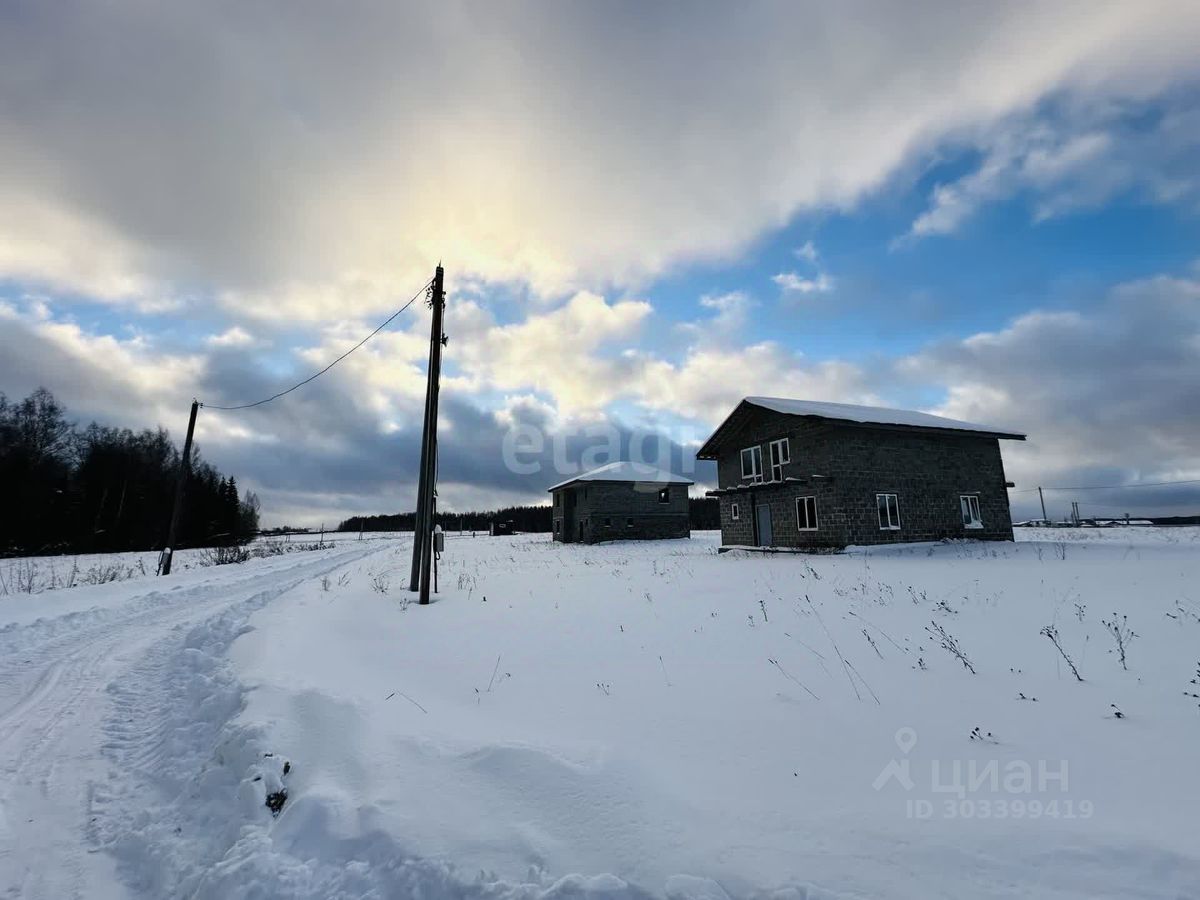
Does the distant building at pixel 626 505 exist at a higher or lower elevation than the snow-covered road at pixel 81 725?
higher

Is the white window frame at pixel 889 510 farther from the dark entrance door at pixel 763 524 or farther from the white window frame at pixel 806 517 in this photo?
the dark entrance door at pixel 763 524

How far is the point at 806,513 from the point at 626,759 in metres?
20.9

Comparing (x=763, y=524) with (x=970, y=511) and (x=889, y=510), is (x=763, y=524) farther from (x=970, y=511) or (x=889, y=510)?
(x=970, y=511)

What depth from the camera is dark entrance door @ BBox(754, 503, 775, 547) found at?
25.5 metres

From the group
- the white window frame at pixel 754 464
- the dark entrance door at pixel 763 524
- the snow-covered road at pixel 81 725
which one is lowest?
the snow-covered road at pixel 81 725

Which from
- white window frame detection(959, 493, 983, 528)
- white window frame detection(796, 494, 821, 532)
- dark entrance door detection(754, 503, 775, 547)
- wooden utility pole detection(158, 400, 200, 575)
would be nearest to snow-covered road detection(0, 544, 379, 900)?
wooden utility pole detection(158, 400, 200, 575)

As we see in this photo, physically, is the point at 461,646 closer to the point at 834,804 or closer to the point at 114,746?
the point at 114,746

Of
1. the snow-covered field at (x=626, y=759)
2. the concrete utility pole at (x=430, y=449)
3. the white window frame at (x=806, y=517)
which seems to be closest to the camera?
the snow-covered field at (x=626, y=759)

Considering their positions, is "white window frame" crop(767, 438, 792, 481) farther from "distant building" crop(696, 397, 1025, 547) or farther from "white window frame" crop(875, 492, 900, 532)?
"white window frame" crop(875, 492, 900, 532)

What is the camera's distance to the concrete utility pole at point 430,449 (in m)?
12.6

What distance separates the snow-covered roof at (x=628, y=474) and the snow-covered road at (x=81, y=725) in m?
30.1

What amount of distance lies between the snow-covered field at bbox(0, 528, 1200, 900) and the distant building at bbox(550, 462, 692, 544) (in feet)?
103

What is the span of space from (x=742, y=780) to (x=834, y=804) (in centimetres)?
60

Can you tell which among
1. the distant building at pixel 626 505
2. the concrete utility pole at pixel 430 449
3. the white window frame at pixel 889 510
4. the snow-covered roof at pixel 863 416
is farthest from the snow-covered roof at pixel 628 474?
the concrete utility pole at pixel 430 449
